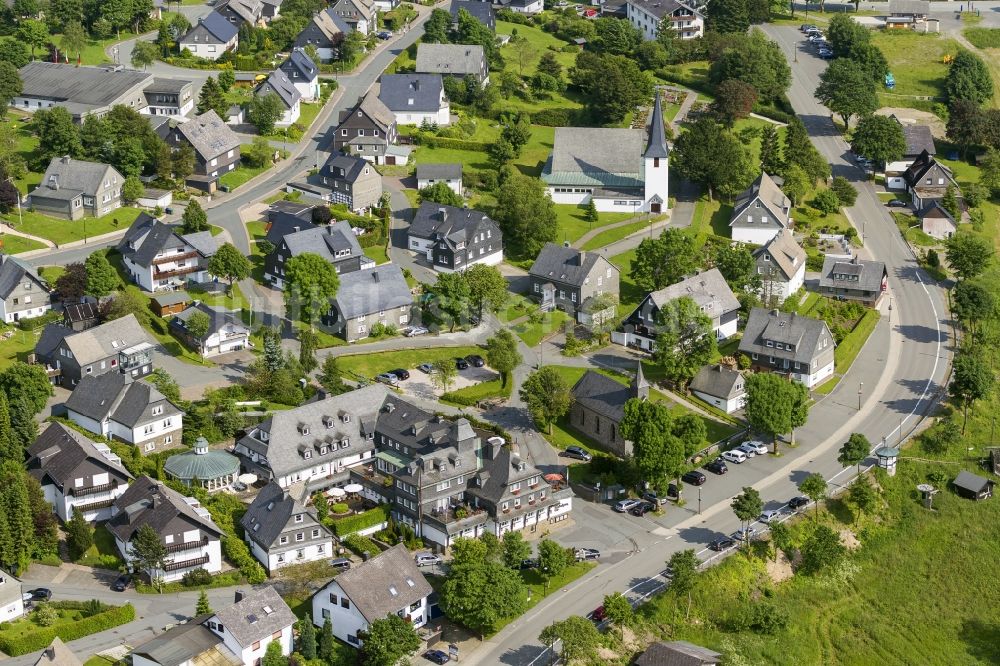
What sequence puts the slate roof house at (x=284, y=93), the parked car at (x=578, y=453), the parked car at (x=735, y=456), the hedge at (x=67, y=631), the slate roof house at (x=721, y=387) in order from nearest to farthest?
1. the hedge at (x=67, y=631)
2. the parked car at (x=578, y=453)
3. the parked car at (x=735, y=456)
4. the slate roof house at (x=721, y=387)
5. the slate roof house at (x=284, y=93)

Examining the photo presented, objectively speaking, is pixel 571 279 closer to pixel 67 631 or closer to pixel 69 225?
pixel 69 225

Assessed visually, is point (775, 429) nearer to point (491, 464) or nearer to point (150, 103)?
point (491, 464)

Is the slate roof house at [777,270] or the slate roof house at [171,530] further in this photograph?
the slate roof house at [777,270]

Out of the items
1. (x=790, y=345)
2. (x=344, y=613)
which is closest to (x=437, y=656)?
(x=344, y=613)

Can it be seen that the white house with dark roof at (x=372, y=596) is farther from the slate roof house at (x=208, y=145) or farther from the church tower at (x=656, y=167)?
the church tower at (x=656, y=167)

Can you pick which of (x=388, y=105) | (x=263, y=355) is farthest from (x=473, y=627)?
(x=388, y=105)

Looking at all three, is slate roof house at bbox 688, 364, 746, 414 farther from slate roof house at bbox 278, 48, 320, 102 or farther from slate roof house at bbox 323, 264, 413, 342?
slate roof house at bbox 278, 48, 320, 102

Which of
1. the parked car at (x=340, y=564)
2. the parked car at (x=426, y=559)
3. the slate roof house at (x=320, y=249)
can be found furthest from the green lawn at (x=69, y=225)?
the parked car at (x=426, y=559)
